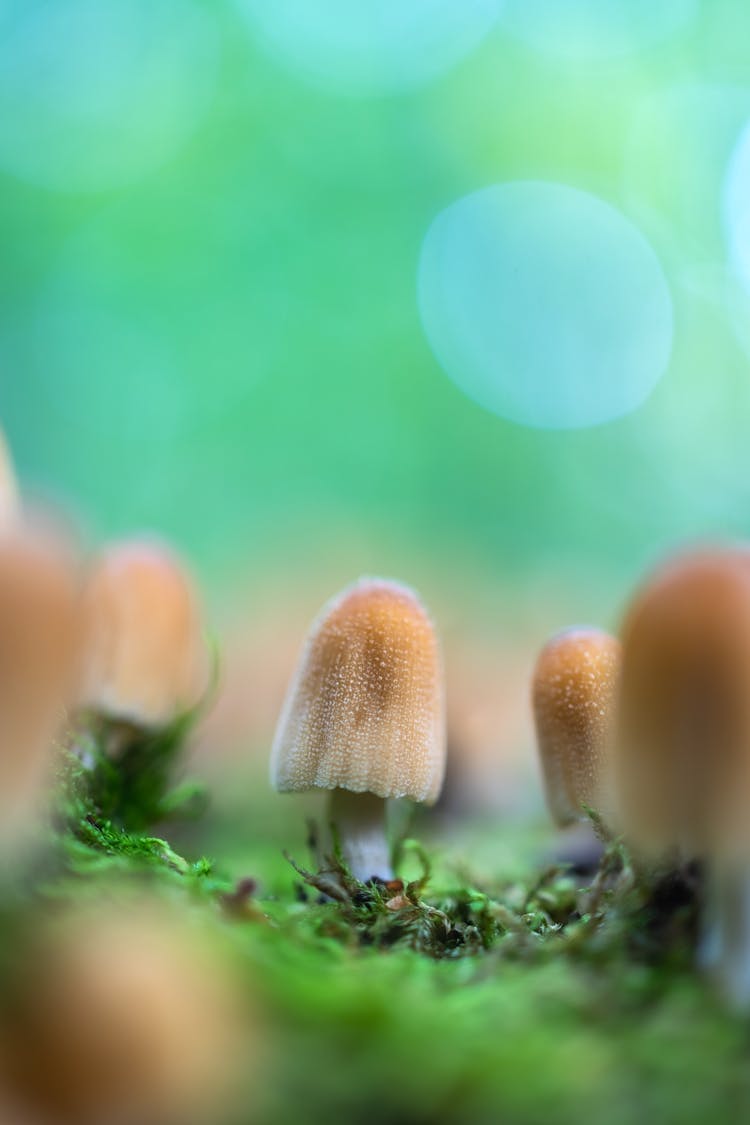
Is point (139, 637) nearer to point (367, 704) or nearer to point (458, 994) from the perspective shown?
point (367, 704)

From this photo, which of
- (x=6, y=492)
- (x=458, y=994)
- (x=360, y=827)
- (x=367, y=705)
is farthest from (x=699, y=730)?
(x=6, y=492)

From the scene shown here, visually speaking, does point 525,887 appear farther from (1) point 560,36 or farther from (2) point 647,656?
(1) point 560,36

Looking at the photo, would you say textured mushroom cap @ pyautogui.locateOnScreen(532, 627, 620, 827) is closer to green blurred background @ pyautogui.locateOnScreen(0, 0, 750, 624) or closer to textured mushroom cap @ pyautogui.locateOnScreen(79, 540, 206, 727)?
textured mushroom cap @ pyautogui.locateOnScreen(79, 540, 206, 727)

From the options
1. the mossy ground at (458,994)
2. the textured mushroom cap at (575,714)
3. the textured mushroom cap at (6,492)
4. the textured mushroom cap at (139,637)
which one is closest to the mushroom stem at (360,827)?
the mossy ground at (458,994)

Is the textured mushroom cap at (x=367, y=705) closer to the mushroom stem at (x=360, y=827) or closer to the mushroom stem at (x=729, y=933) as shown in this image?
the mushroom stem at (x=360, y=827)

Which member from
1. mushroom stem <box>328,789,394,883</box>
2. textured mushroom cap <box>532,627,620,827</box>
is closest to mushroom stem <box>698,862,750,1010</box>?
textured mushroom cap <box>532,627,620,827</box>

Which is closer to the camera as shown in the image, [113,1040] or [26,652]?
[113,1040]
